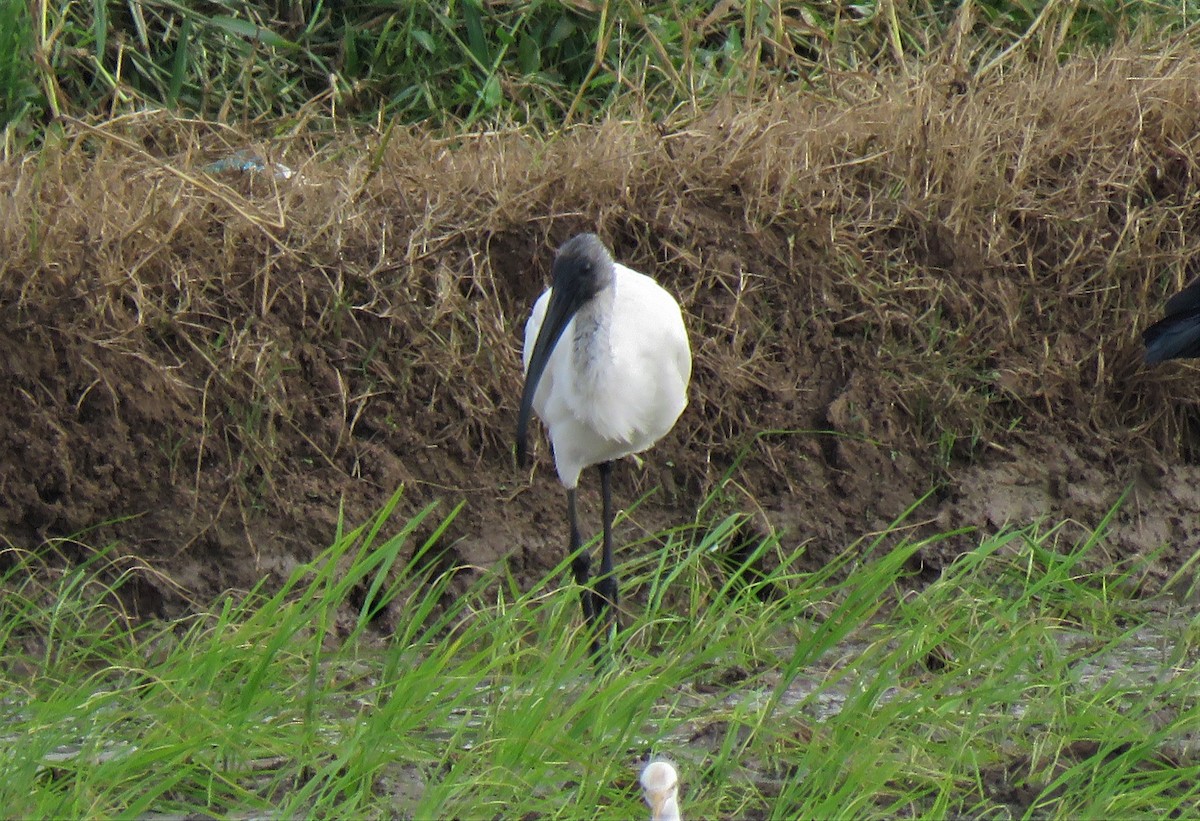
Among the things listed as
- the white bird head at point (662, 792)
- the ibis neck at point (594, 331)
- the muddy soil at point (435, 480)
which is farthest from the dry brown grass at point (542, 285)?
the white bird head at point (662, 792)

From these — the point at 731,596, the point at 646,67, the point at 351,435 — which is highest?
the point at 646,67

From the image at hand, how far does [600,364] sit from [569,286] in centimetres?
18

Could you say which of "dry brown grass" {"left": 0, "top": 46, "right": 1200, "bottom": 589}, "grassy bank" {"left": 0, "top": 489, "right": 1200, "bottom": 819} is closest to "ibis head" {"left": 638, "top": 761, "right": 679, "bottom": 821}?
"grassy bank" {"left": 0, "top": 489, "right": 1200, "bottom": 819}

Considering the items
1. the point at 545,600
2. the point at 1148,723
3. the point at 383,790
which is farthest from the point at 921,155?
the point at 383,790

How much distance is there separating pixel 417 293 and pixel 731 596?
111cm

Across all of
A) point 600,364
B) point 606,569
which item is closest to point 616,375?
point 600,364

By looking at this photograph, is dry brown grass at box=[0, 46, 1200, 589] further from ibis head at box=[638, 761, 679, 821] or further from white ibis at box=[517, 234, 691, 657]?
ibis head at box=[638, 761, 679, 821]

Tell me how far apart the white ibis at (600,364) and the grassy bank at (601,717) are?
1.01 ft

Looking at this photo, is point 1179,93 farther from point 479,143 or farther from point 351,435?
point 351,435

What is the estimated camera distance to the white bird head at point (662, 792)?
7.62ft

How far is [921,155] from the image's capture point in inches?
180

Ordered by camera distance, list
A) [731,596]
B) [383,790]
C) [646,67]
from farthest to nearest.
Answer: [646,67]
[731,596]
[383,790]

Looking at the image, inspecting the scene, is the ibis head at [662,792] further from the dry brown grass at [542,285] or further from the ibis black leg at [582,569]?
the dry brown grass at [542,285]

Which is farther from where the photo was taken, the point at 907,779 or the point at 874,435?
the point at 874,435
